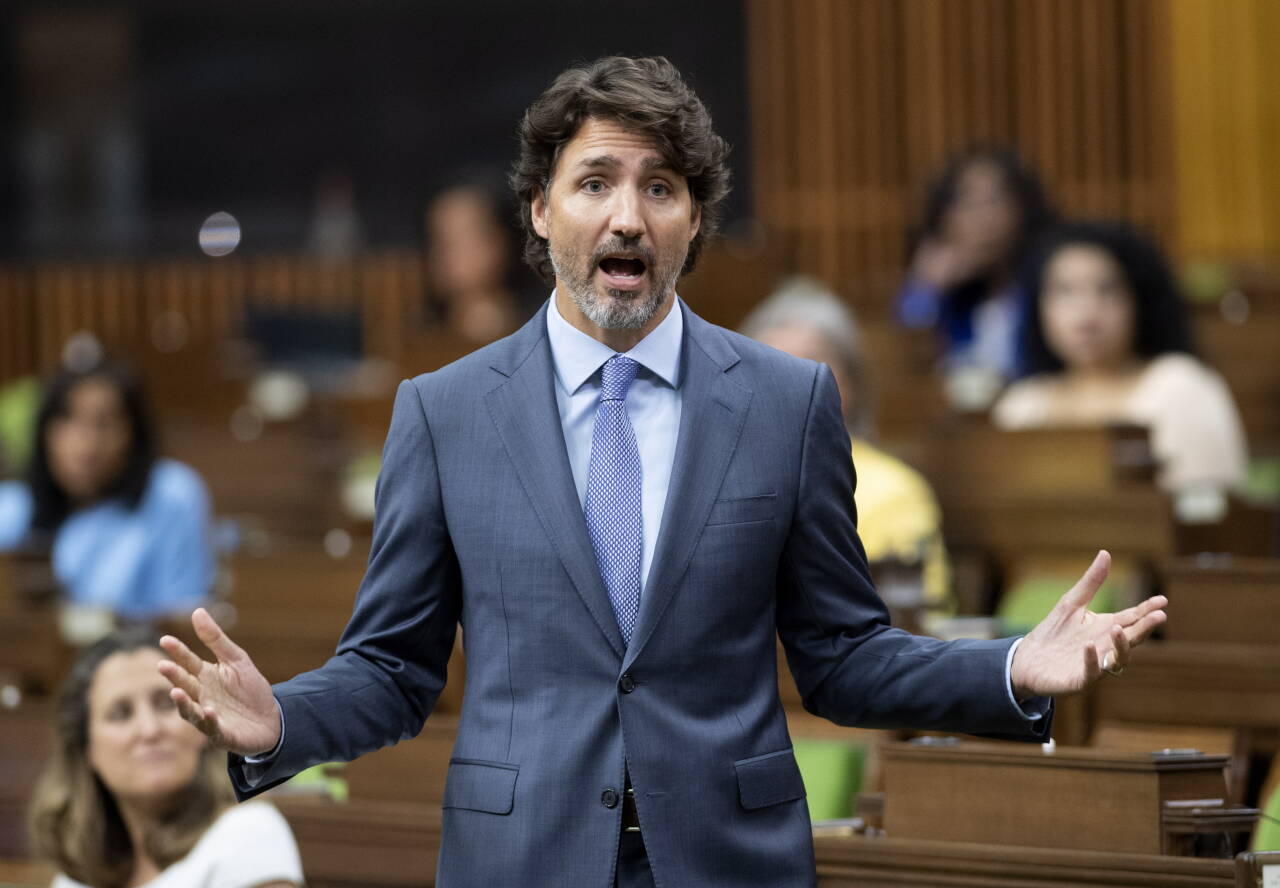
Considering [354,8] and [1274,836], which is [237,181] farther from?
[1274,836]

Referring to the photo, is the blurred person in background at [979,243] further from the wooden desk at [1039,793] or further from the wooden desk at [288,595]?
the wooden desk at [1039,793]

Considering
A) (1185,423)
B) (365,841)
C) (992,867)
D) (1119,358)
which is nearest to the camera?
(992,867)

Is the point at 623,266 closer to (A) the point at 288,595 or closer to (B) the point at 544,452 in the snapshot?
(B) the point at 544,452

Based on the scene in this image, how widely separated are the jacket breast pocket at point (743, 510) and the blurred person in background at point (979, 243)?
288cm

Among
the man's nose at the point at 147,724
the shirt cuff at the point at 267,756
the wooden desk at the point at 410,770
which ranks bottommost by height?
the wooden desk at the point at 410,770

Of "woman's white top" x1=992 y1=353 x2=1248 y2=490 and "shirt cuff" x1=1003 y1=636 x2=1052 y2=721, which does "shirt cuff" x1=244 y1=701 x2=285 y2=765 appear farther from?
"woman's white top" x1=992 y1=353 x2=1248 y2=490

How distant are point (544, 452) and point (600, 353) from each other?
10 cm

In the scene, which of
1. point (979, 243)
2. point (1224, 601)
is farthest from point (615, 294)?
point (979, 243)

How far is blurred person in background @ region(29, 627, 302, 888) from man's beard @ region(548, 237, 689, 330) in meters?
0.97

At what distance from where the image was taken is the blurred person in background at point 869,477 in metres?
2.77

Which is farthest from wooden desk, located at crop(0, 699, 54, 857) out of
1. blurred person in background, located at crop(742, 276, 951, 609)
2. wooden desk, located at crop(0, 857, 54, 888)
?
blurred person in background, located at crop(742, 276, 951, 609)

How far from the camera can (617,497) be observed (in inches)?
54.4

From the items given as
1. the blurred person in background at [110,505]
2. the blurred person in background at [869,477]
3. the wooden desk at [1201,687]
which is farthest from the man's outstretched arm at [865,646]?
the blurred person in background at [110,505]

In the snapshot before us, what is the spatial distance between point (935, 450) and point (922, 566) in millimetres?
710
